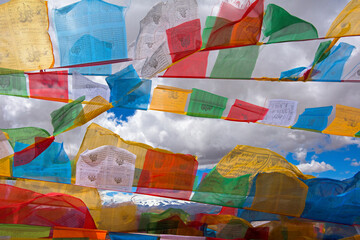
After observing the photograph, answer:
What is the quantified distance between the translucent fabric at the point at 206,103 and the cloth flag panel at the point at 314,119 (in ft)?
3.00

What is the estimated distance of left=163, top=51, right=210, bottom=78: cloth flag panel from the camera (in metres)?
3.35

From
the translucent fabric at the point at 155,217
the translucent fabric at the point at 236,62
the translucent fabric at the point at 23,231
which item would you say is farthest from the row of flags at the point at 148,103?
the translucent fabric at the point at 155,217

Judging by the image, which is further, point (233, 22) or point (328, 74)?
point (328, 74)

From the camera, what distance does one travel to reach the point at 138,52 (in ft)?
10.4

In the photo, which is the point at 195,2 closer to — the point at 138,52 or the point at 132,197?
the point at 138,52

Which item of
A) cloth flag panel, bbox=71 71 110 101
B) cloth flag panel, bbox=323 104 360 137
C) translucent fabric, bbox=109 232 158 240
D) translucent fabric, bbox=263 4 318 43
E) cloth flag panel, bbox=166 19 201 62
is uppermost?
translucent fabric, bbox=263 4 318 43

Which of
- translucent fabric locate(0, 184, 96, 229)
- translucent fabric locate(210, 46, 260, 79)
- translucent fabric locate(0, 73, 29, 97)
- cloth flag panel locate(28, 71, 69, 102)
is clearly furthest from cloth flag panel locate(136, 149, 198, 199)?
translucent fabric locate(0, 73, 29, 97)

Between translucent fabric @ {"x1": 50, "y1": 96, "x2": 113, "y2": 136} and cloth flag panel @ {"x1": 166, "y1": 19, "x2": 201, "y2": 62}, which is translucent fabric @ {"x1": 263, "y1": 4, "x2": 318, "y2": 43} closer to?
cloth flag panel @ {"x1": 166, "y1": 19, "x2": 201, "y2": 62}

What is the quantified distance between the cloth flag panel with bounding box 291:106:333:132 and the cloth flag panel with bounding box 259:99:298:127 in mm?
105

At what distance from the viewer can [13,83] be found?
326cm

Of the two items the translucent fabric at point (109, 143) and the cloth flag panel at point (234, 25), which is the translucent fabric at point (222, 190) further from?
the cloth flag panel at point (234, 25)

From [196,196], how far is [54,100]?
1.81 m

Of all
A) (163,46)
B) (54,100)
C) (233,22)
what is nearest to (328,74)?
(233,22)

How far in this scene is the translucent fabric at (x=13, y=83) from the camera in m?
3.25
